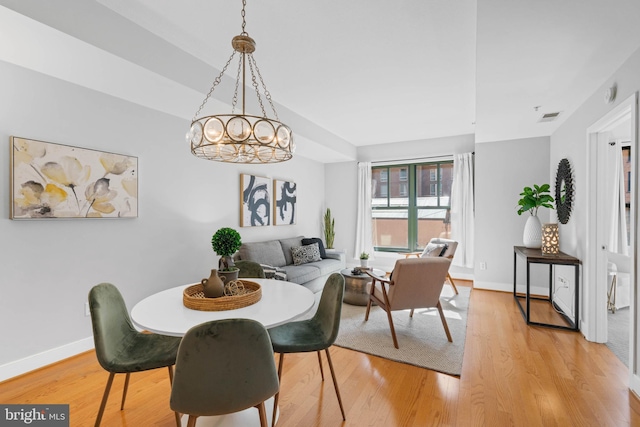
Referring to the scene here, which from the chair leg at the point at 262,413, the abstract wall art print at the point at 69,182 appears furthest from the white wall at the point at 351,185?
the chair leg at the point at 262,413

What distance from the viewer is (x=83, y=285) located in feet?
8.57

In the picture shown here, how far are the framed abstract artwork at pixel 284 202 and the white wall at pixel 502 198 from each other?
3048 mm

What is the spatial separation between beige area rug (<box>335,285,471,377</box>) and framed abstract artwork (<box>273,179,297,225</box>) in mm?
1901

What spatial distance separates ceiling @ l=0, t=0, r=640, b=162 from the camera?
70.4 inches

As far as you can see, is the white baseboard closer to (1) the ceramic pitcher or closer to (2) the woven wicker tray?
(2) the woven wicker tray

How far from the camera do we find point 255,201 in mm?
4516

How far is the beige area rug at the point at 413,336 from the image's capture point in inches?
101

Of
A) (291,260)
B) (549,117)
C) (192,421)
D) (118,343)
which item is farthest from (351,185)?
(192,421)

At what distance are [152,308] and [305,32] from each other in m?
2.13

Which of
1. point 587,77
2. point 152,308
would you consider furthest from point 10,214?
point 587,77

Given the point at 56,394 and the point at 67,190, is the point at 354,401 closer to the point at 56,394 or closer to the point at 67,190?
the point at 56,394

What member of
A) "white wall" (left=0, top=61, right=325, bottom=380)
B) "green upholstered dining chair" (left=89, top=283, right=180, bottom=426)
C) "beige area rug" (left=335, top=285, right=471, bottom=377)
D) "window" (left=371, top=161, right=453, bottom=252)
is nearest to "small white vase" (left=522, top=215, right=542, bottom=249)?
"beige area rug" (left=335, top=285, right=471, bottom=377)

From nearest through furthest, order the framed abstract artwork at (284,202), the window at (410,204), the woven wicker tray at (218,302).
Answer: the woven wicker tray at (218,302) < the framed abstract artwork at (284,202) < the window at (410,204)

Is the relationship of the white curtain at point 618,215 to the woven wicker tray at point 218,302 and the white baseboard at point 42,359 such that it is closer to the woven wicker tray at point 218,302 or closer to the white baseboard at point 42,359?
the woven wicker tray at point 218,302
